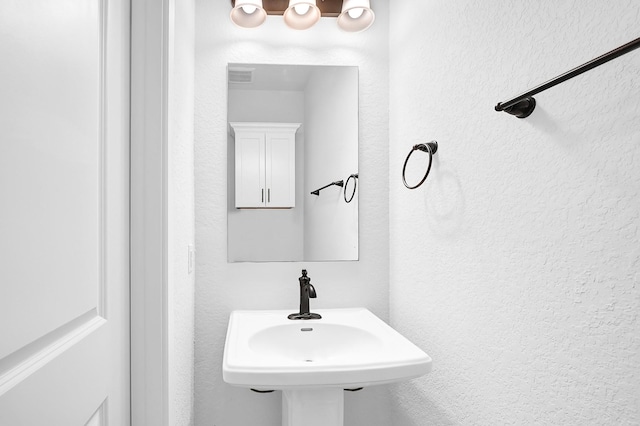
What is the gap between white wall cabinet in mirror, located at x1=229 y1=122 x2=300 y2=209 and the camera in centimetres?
169

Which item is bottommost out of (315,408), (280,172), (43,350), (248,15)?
(315,408)

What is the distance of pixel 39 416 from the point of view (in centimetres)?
58

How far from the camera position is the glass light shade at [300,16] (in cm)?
160

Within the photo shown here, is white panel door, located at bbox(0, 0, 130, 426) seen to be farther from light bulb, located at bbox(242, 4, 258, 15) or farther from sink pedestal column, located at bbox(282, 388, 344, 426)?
light bulb, located at bbox(242, 4, 258, 15)

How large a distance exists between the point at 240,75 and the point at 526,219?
1.29 metres

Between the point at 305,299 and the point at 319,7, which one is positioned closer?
the point at 305,299

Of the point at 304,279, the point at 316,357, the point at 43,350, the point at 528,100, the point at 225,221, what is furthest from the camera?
the point at 225,221

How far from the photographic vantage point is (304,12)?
1610 mm

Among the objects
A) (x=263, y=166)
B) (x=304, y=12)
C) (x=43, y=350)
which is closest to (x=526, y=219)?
(x=43, y=350)

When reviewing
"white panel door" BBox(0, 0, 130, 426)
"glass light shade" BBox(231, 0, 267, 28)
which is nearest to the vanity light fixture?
"glass light shade" BBox(231, 0, 267, 28)

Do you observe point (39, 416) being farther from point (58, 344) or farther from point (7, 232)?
point (7, 232)

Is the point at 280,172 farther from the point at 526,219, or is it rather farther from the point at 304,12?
the point at 526,219

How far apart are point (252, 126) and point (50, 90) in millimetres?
1099

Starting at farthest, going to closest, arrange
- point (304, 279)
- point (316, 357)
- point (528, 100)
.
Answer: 1. point (304, 279)
2. point (316, 357)
3. point (528, 100)
